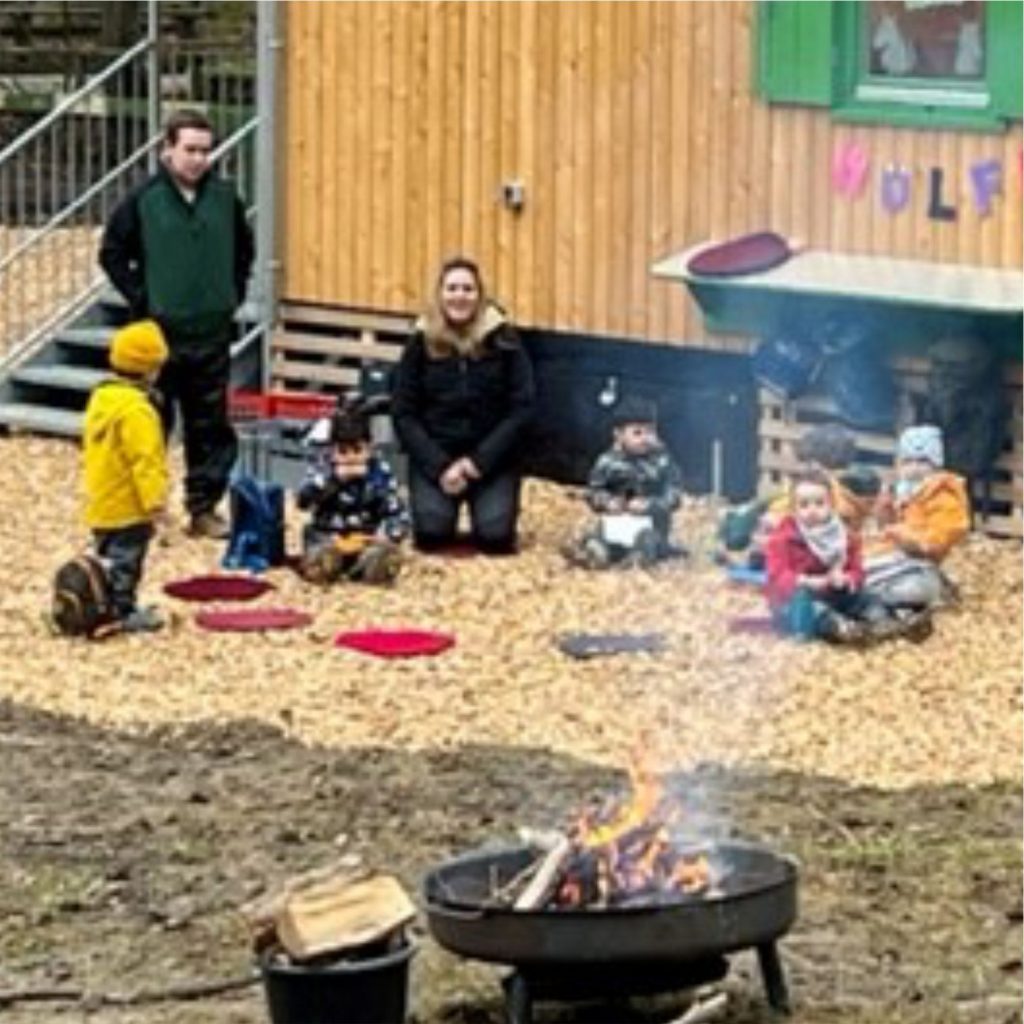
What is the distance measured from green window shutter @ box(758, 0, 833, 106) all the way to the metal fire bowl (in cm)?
769

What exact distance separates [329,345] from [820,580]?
17.1 ft

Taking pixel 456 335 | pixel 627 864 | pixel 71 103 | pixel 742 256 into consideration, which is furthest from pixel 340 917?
pixel 71 103

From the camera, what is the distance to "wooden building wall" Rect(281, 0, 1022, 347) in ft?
49.4

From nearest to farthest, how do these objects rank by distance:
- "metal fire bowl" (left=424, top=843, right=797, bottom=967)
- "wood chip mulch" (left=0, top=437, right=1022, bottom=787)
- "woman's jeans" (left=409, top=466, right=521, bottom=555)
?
"metal fire bowl" (left=424, top=843, right=797, bottom=967) → "wood chip mulch" (left=0, top=437, right=1022, bottom=787) → "woman's jeans" (left=409, top=466, right=521, bottom=555)

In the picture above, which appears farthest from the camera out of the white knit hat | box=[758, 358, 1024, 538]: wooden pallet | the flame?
box=[758, 358, 1024, 538]: wooden pallet

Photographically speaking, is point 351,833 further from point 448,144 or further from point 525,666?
point 448,144

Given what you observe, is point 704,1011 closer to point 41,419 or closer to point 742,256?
point 742,256

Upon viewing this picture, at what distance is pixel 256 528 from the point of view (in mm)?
14047

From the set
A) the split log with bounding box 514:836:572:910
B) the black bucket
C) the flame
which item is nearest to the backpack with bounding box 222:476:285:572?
the flame

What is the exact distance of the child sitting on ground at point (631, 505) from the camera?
13.9 metres

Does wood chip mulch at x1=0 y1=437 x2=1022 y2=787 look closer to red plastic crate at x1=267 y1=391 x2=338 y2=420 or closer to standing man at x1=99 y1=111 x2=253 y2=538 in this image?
standing man at x1=99 y1=111 x2=253 y2=538

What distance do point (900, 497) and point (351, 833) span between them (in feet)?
13.4

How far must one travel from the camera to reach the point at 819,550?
493 inches

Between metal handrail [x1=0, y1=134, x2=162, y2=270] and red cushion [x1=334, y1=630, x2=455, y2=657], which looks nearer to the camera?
red cushion [x1=334, y1=630, x2=455, y2=657]
